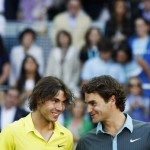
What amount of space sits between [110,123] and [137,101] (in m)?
5.65

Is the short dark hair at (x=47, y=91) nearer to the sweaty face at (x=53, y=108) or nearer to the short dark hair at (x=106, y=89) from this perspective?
the sweaty face at (x=53, y=108)

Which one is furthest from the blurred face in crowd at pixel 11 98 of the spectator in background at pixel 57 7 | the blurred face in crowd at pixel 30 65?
the spectator in background at pixel 57 7

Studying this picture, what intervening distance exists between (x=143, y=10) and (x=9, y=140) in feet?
27.1

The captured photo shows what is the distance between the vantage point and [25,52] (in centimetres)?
1432

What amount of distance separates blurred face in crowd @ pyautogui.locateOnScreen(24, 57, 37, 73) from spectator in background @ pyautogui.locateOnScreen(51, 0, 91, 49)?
1.19 metres

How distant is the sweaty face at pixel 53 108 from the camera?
23.2ft

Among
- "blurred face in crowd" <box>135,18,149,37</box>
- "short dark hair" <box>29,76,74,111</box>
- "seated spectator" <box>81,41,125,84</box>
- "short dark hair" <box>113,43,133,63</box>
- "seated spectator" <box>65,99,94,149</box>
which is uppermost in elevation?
"blurred face in crowd" <box>135,18,149,37</box>

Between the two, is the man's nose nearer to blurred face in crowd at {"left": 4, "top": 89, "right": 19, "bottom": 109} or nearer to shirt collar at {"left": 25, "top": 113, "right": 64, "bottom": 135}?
shirt collar at {"left": 25, "top": 113, "right": 64, "bottom": 135}

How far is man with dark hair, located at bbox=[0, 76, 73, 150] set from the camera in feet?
23.2

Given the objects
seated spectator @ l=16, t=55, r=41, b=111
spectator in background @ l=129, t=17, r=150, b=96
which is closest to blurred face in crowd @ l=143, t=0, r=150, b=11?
spectator in background @ l=129, t=17, r=150, b=96

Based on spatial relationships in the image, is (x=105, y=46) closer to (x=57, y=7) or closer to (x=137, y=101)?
(x=137, y=101)

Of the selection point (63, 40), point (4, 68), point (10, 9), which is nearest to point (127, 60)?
point (63, 40)

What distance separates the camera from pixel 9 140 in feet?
23.2

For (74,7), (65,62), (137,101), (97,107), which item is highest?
(74,7)
